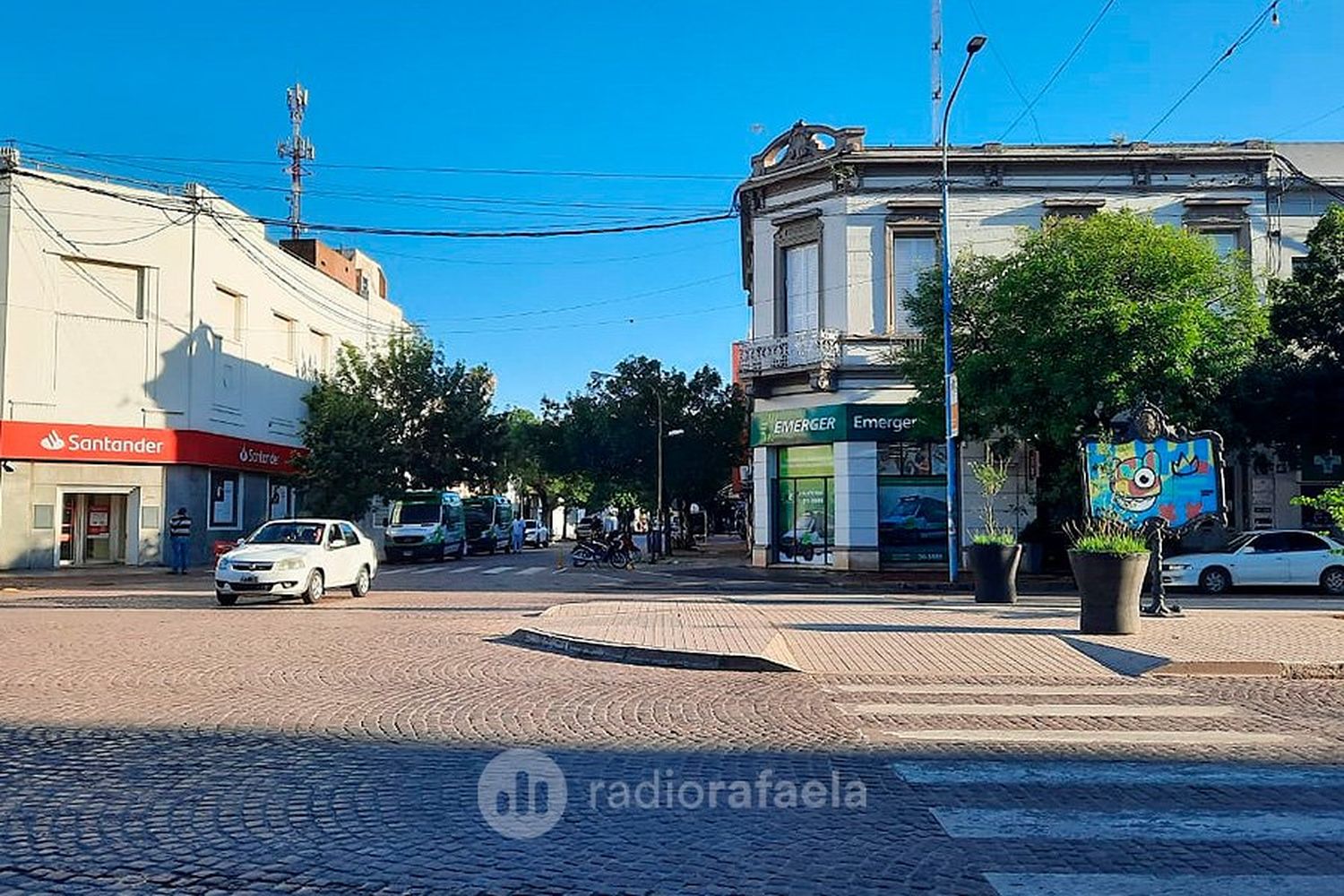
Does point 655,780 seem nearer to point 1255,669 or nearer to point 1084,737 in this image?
point 1084,737

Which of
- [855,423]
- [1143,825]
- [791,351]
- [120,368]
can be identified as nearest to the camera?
[1143,825]

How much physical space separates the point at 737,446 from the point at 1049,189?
24411 mm

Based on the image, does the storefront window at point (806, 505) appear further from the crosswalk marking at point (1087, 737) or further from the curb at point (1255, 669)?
the crosswalk marking at point (1087, 737)

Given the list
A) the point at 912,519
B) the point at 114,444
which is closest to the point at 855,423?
the point at 912,519

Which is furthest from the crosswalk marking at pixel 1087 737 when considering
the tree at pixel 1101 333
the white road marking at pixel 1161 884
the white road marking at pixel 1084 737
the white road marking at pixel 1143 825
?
the tree at pixel 1101 333

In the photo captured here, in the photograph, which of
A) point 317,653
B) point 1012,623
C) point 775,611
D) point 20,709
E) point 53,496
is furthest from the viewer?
point 53,496

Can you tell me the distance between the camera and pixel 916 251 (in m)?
28.2

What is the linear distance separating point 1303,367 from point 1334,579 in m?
5.13

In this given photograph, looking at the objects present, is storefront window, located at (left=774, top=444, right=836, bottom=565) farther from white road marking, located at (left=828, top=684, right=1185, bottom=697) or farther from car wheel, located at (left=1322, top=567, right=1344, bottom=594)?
white road marking, located at (left=828, top=684, right=1185, bottom=697)

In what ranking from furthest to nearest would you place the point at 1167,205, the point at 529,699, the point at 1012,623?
the point at 1167,205
the point at 1012,623
the point at 529,699

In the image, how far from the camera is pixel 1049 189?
28.1m

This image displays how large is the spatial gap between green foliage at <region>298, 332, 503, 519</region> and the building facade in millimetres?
16348

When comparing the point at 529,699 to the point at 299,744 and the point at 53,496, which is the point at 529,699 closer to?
the point at 299,744

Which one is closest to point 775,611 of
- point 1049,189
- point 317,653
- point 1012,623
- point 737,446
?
point 1012,623
